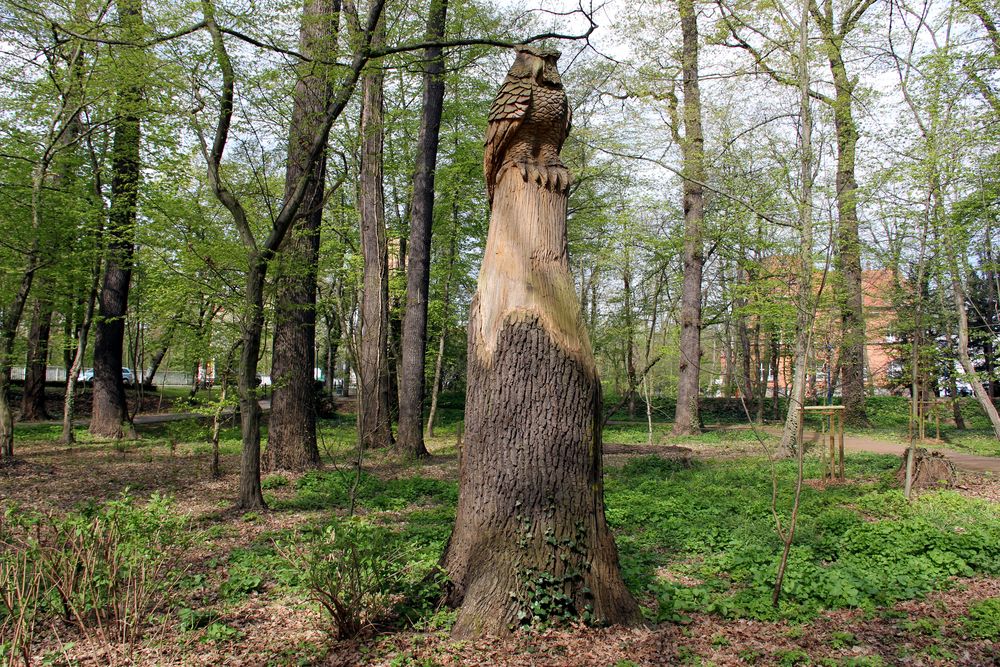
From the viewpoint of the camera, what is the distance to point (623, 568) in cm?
473

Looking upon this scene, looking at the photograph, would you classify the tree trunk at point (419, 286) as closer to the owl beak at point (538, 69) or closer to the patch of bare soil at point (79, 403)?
the owl beak at point (538, 69)

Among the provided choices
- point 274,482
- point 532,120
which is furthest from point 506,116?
point 274,482

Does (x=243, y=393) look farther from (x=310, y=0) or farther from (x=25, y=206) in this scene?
(x=25, y=206)

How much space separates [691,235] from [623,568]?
1244 centimetres

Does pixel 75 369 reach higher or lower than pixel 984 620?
higher

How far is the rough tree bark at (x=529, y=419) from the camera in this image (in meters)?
3.39

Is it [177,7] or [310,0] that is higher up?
[310,0]

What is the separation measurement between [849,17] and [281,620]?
17962 mm

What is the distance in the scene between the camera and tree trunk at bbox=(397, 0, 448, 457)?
11.4m

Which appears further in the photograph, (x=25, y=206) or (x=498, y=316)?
(x=25, y=206)

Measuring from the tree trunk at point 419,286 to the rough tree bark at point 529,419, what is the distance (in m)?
7.80

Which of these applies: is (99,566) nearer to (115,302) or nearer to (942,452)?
(115,302)

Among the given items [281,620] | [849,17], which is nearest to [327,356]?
[849,17]

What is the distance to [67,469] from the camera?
8.85 m
